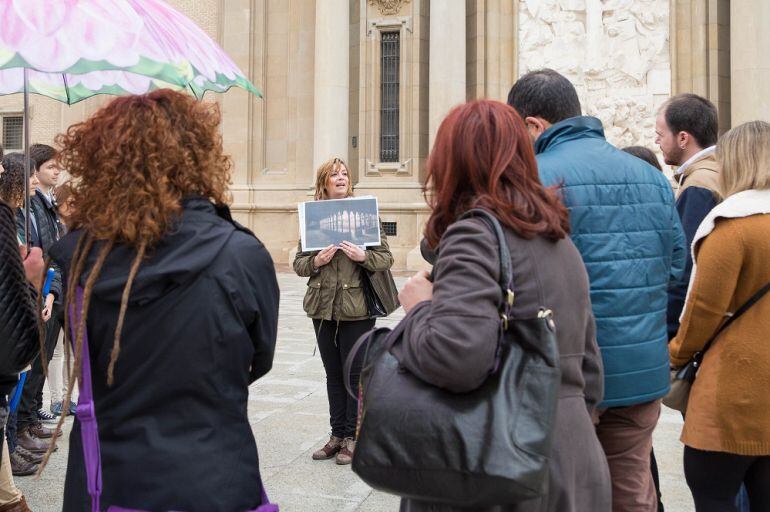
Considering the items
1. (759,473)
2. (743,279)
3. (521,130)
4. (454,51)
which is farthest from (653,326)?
(454,51)

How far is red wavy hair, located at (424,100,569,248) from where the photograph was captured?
231 centimetres

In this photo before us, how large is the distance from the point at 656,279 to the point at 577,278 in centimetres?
88

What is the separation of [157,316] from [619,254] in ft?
5.62

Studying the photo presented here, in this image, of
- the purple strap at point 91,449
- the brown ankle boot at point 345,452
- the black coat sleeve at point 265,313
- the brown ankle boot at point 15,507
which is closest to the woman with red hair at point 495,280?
the black coat sleeve at point 265,313

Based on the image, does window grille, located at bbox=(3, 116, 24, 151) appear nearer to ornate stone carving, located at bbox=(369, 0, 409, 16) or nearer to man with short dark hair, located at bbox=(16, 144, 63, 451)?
ornate stone carving, located at bbox=(369, 0, 409, 16)

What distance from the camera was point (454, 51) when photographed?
18000 mm

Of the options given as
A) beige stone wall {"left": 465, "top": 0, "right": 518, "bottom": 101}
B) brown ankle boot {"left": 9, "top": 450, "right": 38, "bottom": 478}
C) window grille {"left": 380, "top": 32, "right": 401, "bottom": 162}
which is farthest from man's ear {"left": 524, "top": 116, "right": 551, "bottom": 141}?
window grille {"left": 380, "top": 32, "right": 401, "bottom": 162}

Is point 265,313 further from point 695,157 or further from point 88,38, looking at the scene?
point 695,157

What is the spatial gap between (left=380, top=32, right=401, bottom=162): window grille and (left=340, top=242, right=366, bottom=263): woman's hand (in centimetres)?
1386

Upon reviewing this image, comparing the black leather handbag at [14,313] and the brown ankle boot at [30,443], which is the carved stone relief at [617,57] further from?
the black leather handbag at [14,313]

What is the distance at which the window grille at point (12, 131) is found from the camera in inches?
923

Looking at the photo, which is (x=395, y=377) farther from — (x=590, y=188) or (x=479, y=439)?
(x=590, y=188)

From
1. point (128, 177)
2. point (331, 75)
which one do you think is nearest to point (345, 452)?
point (128, 177)

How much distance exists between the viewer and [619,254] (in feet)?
10.1
